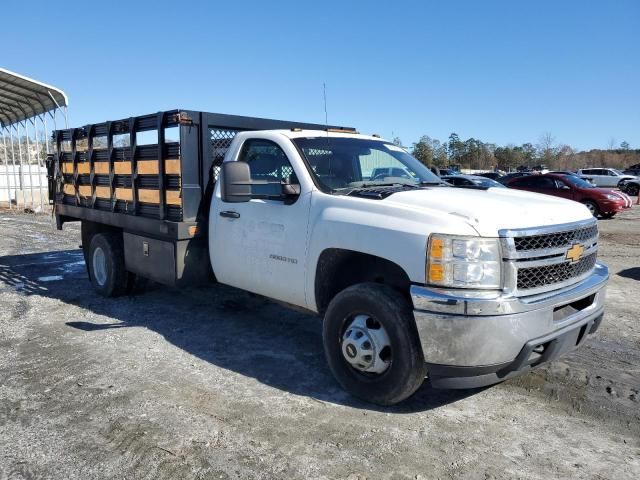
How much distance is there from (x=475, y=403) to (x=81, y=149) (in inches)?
232

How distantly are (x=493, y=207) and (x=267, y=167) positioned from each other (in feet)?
7.17

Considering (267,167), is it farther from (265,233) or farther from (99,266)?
(99,266)

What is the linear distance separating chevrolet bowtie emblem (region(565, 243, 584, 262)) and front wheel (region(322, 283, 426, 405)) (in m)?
1.18

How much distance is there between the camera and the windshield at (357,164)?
433cm

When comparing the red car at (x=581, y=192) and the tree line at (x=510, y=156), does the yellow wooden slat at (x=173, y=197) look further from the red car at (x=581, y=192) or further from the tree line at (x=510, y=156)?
the tree line at (x=510, y=156)

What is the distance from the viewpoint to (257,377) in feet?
13.9

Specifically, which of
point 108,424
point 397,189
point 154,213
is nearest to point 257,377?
point 108,424

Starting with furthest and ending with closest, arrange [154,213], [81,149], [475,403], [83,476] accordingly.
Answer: [81,149], [154,213], [475,403], [83,476]

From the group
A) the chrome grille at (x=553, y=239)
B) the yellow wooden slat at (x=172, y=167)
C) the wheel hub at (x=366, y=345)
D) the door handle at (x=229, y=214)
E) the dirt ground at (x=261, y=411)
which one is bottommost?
the dirt ground at (x=261, y=411)

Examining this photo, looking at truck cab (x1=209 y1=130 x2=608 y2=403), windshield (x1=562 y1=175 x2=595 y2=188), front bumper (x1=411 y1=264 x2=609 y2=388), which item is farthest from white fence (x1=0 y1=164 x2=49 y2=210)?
front bumper (x1=411 y1=264 x2=609 y2=388)

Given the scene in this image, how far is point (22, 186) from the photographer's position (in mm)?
22500

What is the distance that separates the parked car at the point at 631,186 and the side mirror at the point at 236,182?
3371 cm

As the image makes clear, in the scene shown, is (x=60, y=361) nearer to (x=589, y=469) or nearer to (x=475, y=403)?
(x=475, y=403)

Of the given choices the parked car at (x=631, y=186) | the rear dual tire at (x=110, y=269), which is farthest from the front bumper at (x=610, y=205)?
the parked car at (x=631, y=186)
